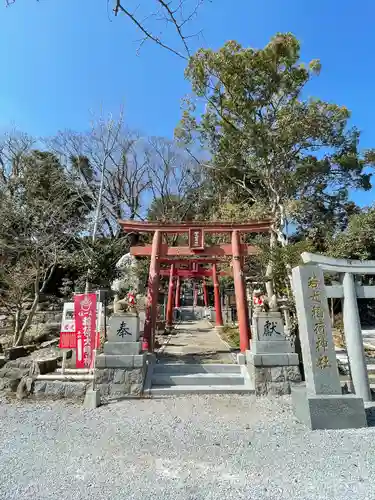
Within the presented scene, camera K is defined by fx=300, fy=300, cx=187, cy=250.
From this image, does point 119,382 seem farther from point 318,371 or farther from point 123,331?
point 318,371

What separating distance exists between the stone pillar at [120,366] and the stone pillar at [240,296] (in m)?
2.83

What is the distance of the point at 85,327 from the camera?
6.70 m

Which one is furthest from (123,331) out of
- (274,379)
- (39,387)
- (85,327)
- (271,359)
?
(274,379)

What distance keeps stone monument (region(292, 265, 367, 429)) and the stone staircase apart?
157 centimetres

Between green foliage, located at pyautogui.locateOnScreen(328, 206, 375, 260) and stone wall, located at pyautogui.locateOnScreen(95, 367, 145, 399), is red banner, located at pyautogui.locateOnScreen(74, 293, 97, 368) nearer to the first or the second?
stone wall, located at pyautogui.locateOnScreen(95, 367, 145, 399)

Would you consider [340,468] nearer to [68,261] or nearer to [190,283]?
[68,261]

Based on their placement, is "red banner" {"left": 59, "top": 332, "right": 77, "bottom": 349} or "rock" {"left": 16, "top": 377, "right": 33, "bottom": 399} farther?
"red banner" {"left": 59, "top": 332, "right": 77, "bottom": 349}

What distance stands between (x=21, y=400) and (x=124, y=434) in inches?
121

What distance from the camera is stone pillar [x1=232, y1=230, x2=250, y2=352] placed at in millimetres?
7724

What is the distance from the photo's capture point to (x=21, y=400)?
6.09 m

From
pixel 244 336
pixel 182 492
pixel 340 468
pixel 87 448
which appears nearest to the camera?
pixel 182 492

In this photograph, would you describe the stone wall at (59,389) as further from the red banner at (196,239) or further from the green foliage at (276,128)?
the green foliage at (276,128)

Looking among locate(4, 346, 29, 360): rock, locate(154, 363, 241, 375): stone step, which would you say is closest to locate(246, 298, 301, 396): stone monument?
locate(154, 363, 241, 375): stone step

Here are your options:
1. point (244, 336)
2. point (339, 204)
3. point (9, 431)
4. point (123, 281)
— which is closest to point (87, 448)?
point (9, 431)
